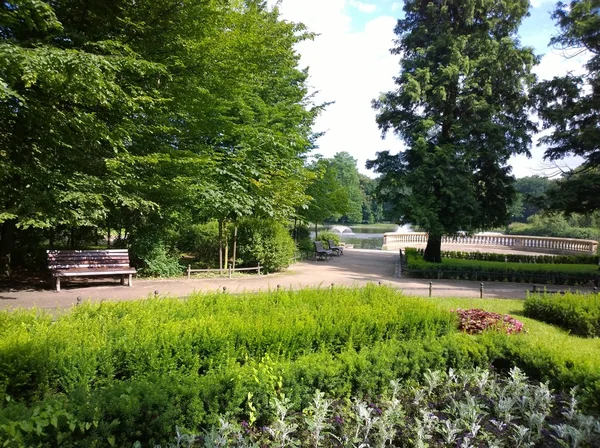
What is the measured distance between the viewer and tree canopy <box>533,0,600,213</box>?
56.1 feet

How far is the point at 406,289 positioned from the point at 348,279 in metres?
2.96

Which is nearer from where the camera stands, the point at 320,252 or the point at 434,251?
the point at 434,251

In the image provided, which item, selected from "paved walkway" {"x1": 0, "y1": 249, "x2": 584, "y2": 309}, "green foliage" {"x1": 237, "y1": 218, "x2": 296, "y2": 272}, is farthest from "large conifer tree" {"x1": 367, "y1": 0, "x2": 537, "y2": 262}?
"green foliage" {"x1": 237, "y1": 218, "x2": 296, "y2": 272}

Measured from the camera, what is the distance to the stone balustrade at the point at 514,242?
3119cm

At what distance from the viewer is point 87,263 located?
39.0 feet

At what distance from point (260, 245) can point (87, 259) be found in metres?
6.52

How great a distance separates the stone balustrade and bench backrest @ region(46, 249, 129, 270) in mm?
23482

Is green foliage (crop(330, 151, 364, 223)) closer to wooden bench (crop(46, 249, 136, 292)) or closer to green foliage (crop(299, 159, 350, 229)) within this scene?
green foliage (crop(299, 159, 350, 229))

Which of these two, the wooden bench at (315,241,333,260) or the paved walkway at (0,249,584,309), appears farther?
the wooden bench at (315,241,333,260)

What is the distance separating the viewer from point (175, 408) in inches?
142

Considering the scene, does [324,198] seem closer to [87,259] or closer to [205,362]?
[87,259]

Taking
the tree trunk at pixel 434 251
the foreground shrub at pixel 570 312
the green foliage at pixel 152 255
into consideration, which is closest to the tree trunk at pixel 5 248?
the green foliage at pixel 152 255

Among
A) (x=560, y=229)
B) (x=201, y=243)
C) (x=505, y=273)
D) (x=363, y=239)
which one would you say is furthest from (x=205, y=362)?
(x=560, y=229)

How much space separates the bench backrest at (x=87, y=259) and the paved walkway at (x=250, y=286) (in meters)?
0.69
